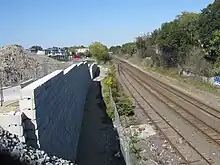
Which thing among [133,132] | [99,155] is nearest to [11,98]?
[99,155]

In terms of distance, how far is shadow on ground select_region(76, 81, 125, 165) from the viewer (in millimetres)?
12953

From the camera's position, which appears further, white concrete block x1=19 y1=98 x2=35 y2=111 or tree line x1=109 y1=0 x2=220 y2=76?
tree line x1=109 y1=0 x2=220 y2=76

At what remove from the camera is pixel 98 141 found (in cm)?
1569

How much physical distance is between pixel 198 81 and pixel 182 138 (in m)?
24.1

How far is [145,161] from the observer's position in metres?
12.8

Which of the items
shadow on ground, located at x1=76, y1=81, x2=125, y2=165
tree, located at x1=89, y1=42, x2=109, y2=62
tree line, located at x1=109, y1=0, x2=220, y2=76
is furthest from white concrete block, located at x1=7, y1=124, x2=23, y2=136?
tree, located at x1=89, y1=42, x2=109, y2=62

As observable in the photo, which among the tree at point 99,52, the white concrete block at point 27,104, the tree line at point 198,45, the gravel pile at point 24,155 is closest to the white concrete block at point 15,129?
the white concrete block at point 27,104

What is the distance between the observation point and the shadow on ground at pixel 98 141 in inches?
510

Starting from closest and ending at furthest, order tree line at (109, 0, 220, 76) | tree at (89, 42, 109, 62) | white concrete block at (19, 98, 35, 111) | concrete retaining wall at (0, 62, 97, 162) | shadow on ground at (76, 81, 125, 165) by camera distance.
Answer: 1. concrete retaining wall at (0, 62, 97, 162)
2. white concrete block at (19, 98, 35, 111)
3. shadow on ground at (76, 81, 125, 165)
4. tree line at (109, 0, 220, 76)
5. tree at (89, 42, 109, 62)

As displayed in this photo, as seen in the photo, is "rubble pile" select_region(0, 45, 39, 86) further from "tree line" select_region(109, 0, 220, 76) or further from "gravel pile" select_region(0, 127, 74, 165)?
"tree line" select_region(109, 0, 220, 76)

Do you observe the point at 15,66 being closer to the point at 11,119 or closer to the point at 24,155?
the point at 11,119

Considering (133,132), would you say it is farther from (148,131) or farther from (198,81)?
(198,81)

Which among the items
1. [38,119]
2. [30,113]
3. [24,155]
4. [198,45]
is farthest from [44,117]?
[198,45]

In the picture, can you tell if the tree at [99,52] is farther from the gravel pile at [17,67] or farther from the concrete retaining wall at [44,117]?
the concrete retaining wall at [44,117]
